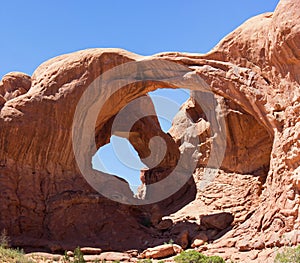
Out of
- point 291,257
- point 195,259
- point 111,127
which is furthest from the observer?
point 111,127

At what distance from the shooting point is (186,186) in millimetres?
23766

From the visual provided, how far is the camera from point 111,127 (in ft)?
71.2

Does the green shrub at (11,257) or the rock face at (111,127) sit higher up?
the rock face at (111,127)

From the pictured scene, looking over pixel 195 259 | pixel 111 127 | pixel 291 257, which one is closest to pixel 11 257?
pixel 195 259

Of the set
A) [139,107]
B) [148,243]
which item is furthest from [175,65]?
[148,243]

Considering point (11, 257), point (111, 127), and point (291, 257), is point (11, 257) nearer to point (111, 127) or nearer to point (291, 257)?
point (291, 257)

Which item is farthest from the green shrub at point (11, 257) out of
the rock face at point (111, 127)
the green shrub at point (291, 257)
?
the green shrub at point (291, 257)

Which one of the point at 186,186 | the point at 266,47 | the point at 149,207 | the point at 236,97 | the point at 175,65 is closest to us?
the point at 266,47

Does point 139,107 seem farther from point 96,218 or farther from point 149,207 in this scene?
point 96,218

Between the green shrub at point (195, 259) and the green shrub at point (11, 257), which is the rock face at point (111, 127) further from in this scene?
the green shrub at point (11, 257)

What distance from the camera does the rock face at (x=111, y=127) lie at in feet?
49.4

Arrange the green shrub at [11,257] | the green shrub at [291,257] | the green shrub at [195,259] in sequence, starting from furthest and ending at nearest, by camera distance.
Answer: the green shrub at [195,259] → the green shrub at [11,257] → the green shrub at [291,257]

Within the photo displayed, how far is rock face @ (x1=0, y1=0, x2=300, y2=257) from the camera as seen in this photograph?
15.0m

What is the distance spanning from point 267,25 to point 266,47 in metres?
0.84
